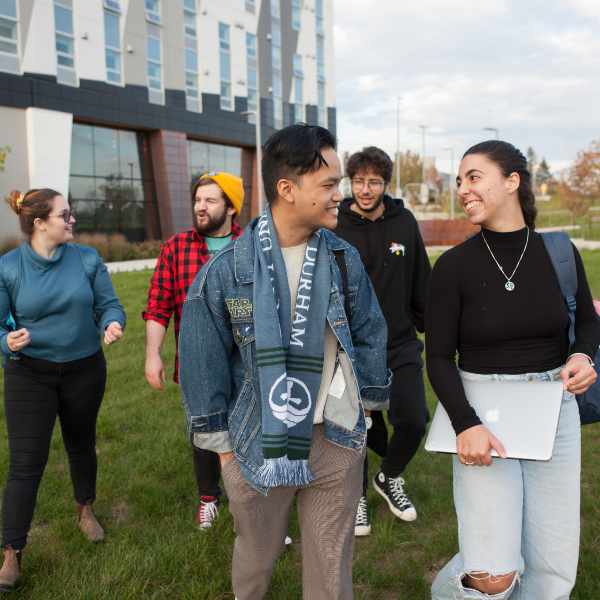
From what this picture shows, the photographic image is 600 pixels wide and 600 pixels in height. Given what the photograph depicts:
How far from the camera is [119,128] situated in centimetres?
2756

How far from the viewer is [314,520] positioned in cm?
240

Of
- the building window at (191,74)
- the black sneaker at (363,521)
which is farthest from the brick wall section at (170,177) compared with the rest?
the black sneaker at (363,521)

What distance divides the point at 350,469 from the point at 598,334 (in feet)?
4.15

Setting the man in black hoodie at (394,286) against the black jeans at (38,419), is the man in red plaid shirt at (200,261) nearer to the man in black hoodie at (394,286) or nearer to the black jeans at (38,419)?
the black jeans at (38,419)

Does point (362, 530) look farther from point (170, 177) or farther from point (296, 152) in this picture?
point (170, 177)

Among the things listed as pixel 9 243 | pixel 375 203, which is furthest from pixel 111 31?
pixel 375 203

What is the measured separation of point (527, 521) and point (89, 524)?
274cm

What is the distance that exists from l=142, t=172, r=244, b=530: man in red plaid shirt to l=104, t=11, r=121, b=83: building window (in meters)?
25.1

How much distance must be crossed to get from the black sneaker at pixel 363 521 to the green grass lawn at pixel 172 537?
0.18 ft

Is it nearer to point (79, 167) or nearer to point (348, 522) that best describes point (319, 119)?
point (79, 167)

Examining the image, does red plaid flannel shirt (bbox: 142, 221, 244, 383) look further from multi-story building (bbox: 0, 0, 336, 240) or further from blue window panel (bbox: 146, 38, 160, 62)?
blue window panel (bbox: 146, 38, 160, 62)

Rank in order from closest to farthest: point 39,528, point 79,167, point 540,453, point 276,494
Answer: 1. point 540,453
2. point 276,494
3. point 39,528
4. point 79,167

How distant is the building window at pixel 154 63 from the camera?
90.2 feet

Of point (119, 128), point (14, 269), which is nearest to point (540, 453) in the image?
point (14, 269)
